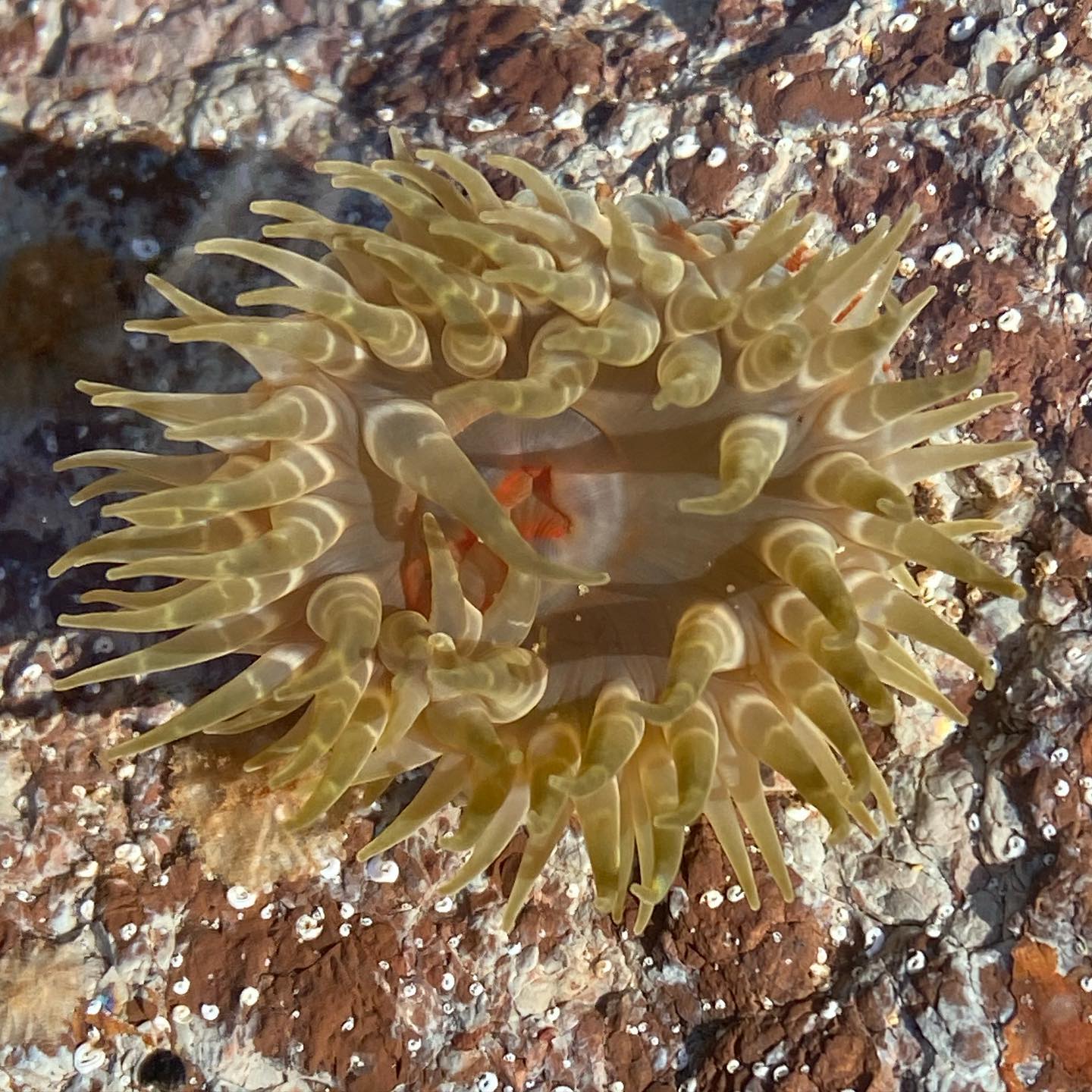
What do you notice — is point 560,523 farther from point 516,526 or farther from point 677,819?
point 677,819

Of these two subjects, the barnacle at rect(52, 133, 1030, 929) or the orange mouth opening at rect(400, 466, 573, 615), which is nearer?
the barnacle at rect(52, 133, 1030, 929)

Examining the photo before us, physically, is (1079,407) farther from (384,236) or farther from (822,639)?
(384,236)

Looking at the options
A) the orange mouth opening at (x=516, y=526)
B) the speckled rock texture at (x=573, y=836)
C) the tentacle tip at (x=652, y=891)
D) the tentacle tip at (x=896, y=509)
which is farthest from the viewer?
the speckled rock texture at (x=573, y=836)

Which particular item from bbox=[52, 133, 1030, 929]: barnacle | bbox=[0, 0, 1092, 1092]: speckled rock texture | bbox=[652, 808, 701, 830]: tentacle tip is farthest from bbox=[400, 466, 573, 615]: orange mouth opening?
bbox=[0, 0, 1092, 1092]: speckled rock texture

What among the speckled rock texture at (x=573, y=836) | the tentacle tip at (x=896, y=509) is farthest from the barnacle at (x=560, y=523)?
the speckled rock texture at (x=573, y=836)

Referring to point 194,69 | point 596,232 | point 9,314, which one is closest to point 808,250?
point 596,232

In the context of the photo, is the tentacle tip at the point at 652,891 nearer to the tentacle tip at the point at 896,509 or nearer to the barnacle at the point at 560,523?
the barnacle at the point at 560,523

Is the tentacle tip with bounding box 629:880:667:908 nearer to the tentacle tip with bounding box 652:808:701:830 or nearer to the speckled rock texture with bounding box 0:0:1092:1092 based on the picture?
the tentacle tip with bounding box 652:808:701:830
